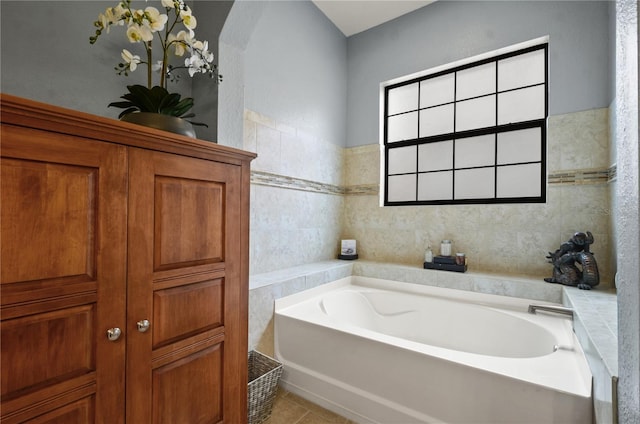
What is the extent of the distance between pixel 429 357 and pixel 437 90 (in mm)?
2484

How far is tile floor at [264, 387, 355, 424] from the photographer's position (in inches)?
62.8

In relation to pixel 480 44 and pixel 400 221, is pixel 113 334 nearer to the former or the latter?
pixel 400 221

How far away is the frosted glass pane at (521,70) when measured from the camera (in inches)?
92.2

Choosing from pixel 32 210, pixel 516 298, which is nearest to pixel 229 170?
pixel 32 210

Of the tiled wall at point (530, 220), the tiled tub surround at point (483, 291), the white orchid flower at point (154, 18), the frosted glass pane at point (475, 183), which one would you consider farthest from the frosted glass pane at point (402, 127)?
the white orchid flower at point (154, 18)

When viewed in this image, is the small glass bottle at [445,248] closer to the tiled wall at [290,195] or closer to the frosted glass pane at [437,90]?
the tiled wall at [290,195]

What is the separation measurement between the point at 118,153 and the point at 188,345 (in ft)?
2.22

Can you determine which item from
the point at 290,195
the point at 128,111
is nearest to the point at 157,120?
the point at 128,111

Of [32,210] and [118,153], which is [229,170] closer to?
[118,153]

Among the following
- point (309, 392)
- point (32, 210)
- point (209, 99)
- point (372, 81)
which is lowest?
point (309, 392)

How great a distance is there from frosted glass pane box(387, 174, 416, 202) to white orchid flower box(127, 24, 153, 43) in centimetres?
245

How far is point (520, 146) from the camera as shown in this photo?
7.92 ft

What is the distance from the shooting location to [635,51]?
38cm

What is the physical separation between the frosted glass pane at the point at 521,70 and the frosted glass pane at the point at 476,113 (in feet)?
0.49
